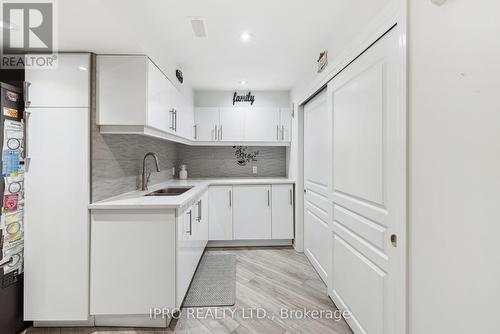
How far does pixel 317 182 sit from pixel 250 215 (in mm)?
1186

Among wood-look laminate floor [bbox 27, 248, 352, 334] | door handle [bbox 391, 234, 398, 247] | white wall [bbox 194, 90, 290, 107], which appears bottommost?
wood-look laminate floor [bbox 27, 248, 352, 334]

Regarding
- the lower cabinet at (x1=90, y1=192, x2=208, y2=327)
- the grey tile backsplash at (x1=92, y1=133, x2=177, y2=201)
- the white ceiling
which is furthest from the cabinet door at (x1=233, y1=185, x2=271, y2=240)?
the white ceiling

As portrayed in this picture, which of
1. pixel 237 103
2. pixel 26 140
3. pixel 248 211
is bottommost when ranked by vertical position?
pixel 248 211

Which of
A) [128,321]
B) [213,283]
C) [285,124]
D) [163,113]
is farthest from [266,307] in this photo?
[285,124]

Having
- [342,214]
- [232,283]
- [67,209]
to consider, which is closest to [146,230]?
[67,209]

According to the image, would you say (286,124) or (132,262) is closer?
(132,262)

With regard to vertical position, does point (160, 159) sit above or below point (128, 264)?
above

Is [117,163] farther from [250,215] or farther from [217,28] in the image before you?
[250,215]

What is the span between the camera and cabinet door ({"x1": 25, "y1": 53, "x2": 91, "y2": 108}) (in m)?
1.64

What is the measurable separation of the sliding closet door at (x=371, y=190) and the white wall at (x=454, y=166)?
0.30 feet

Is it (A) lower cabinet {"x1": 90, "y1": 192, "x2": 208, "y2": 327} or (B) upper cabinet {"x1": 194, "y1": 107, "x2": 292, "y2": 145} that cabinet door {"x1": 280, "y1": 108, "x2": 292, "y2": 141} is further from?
(A) lower cabinet {"x1": 90, "y1": 192, "x2": 208, "y2": 327}

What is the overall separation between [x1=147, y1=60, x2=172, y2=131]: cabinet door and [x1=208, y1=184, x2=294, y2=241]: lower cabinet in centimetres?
130

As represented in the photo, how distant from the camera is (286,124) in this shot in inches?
140

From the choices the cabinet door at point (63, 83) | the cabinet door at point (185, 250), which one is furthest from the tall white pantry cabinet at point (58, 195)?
the cabinet door at point (185, 250)
